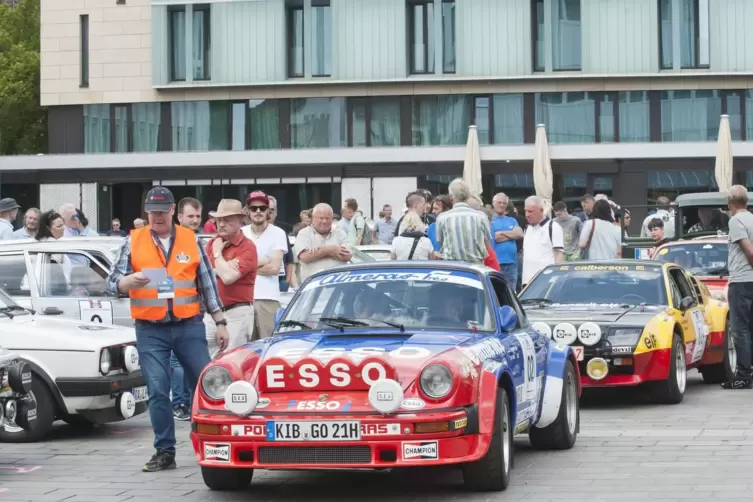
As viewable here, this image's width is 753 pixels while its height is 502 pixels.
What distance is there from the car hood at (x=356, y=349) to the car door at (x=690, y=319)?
5624 millimetres

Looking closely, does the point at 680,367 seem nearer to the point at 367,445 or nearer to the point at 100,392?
the point at 100,392

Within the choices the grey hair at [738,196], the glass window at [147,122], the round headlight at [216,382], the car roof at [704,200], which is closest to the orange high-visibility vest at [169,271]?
the round headlight at [216,382]

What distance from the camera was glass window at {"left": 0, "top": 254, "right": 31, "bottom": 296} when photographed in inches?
542

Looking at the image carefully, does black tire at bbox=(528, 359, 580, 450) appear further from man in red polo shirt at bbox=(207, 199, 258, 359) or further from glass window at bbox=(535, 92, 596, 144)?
glass window at bbox=(535, 92, 596, 144)

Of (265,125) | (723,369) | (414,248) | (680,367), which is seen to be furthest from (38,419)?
(265,125)

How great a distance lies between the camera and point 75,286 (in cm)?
1396

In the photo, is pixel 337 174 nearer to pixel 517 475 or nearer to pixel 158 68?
pixel 158 68

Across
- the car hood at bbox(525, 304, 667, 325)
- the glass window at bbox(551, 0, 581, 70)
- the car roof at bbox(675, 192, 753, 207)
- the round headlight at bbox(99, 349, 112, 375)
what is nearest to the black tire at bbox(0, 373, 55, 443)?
the round headlight at bbox(99, 349, 112, 375)

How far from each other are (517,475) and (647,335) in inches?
169

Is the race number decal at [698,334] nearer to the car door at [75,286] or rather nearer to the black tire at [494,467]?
the car door at [75,286]

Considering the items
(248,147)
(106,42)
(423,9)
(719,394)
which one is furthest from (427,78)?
(719,394)

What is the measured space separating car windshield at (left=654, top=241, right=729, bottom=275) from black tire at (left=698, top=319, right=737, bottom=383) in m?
2.97

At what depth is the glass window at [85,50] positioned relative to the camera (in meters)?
50.3

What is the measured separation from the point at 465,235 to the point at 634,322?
2.04 metres
